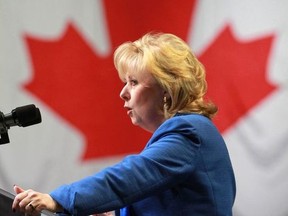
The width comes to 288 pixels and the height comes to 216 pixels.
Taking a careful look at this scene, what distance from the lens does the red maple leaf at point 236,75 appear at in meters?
2.06

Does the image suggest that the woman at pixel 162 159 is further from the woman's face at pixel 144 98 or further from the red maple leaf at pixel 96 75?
the red maple leaf at pixel 96 75

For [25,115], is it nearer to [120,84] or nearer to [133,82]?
[133,82]

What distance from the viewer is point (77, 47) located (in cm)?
197

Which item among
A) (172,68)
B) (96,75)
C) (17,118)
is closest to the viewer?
(17,118)

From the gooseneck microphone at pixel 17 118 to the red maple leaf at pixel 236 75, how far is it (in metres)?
1.26

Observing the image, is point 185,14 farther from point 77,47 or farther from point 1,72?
point 1,72

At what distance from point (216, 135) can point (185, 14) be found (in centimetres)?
116

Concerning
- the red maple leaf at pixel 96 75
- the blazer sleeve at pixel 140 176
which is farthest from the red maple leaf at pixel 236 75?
the blazer sleeve at pixel 140 176

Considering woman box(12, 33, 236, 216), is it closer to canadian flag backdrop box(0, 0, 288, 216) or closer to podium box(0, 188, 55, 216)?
podium box(0, 188, 55, 216)

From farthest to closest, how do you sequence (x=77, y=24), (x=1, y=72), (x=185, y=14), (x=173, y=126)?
(x=185, y=14)
(x=77, y=24)
(x=1, y=72)
(x=173, y=126)

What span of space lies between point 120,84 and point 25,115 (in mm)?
1158

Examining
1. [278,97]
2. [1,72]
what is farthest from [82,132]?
[278,97]

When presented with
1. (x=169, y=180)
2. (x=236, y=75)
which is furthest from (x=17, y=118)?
(x=236, y=75)

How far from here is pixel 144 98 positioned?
1146mm
